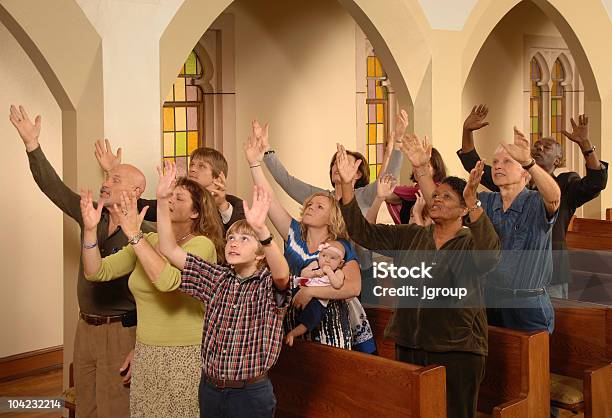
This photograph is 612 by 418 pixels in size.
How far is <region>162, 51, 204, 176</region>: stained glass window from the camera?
8578 mm

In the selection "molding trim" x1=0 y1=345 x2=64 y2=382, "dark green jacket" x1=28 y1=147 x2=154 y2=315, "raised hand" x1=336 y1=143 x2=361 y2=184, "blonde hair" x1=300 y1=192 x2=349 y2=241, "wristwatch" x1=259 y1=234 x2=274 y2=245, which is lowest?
"molding trim" x1=0 y1=345 x2=64 y2=382

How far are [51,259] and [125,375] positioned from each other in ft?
11.4

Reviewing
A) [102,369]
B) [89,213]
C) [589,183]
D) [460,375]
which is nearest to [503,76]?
[589,183]

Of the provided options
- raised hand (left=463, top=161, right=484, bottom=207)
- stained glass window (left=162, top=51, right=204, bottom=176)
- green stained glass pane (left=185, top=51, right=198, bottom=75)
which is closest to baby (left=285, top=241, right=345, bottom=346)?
raised hand (left=463, top=161, right=484, bottom=207)

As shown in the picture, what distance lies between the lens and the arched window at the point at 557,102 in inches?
499

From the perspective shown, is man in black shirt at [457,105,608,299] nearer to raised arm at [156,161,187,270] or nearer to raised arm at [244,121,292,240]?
raised arm at [244,121,292,240]

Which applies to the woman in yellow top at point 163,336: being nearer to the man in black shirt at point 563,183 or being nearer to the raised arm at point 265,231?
the raised arm at point 265,231

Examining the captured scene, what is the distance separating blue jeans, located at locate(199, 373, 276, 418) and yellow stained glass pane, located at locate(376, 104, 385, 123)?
6644mm

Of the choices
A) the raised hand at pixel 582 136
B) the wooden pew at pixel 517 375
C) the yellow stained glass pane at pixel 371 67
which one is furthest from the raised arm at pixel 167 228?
the yellow stained glass pane at pixel 371 67

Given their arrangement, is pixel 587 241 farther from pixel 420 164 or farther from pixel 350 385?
pixel 350 385

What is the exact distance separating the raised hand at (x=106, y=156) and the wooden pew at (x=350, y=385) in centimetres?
169

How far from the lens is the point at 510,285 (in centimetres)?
511

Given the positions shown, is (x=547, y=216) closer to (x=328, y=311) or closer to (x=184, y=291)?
(x=328, y=311)

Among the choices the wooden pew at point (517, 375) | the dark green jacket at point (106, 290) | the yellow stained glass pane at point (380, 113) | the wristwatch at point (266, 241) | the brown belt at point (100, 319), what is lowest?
the wooden pew at point (517, 375)
